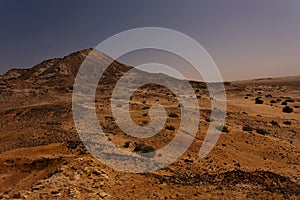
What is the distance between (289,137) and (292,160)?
564 cm

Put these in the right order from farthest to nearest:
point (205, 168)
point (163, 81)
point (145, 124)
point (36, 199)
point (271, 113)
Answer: point (163, 81)
point (271, 113)
point (145, 124)
point (205, 168)
point (36, 199)

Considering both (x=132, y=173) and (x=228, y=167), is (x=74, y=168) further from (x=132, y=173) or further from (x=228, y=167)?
(x=228, y=167)

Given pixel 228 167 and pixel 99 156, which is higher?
pixel 99 156

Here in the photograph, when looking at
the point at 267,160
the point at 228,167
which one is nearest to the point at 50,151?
the point at 228,167

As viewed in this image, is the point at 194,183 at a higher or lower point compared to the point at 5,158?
lower

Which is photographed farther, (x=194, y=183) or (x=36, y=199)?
(x=194, y=183)

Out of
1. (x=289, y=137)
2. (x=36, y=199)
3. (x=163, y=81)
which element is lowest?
(x=289, y=137)

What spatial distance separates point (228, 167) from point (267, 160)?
2750 millimetres

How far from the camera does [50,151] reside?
40.6ft

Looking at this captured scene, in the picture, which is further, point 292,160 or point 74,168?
point 292,160

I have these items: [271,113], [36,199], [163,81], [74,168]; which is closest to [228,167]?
[74,168]

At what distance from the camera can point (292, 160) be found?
42.6ft

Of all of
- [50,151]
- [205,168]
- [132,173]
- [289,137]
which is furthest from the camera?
[289,137]

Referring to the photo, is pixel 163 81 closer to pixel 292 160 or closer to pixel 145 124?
pixel 145 124
